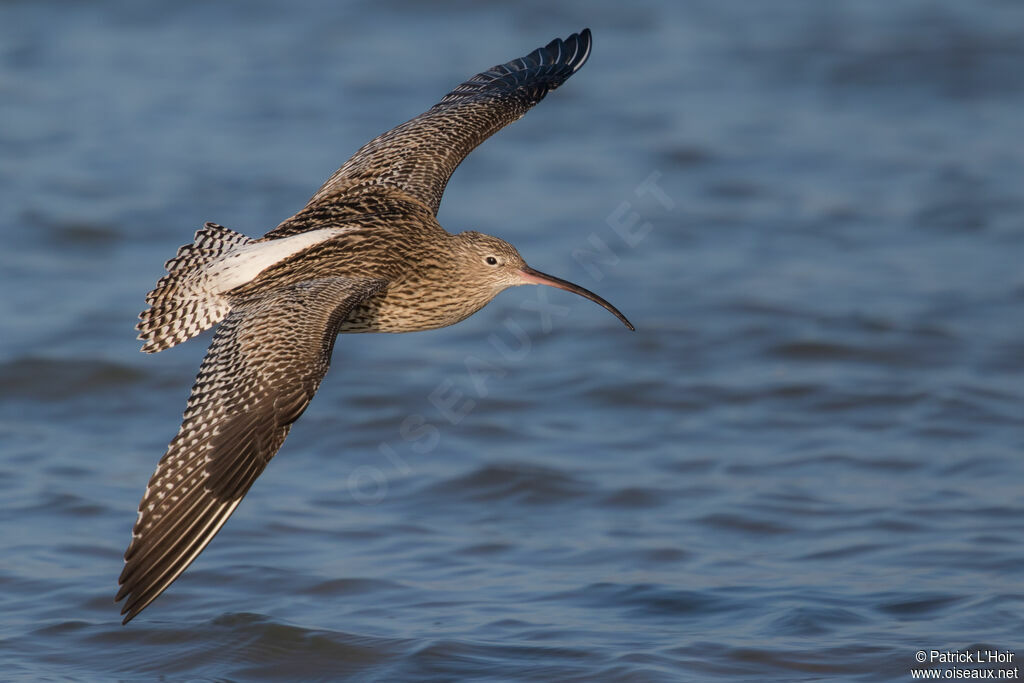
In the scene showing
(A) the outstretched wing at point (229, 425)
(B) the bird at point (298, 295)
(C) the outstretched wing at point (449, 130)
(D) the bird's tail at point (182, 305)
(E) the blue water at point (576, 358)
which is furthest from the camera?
(C) the outstretched wing at point (449, 130)

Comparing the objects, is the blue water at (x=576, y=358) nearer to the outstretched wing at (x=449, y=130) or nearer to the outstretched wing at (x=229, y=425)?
the outstretched wing at (x=229, y=425)

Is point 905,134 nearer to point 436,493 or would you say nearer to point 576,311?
point 576,311

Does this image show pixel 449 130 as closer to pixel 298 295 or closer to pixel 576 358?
pixel 298 295

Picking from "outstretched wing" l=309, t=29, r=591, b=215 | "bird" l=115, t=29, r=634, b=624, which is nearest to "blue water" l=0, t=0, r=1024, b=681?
"bird" l=115, t=29, r=634, b=624

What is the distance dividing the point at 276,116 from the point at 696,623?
26.1 ft

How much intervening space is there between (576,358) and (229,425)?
4.78 m

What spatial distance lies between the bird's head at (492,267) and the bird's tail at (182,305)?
103cm

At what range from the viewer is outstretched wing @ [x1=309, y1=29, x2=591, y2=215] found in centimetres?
765

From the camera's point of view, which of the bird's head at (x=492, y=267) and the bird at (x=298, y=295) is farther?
the bird's head at (x=492, y=267)

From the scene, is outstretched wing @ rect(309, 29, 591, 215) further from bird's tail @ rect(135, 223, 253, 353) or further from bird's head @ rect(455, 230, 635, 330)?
bird's tail @ rect(135, 223, 253, 353)

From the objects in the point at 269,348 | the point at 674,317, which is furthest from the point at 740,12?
the point at 269,348

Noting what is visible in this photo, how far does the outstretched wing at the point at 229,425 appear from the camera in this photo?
5.33 meters

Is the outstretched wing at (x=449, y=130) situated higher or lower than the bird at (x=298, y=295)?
higher

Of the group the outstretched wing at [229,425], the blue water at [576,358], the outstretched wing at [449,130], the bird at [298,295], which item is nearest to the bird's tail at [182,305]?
the bird at [298,295]
